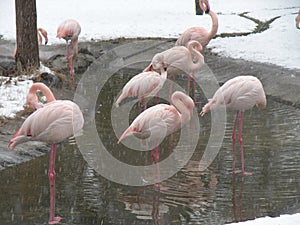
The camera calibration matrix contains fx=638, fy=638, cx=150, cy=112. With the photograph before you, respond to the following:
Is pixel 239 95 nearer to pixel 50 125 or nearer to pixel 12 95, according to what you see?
pixel 50 125

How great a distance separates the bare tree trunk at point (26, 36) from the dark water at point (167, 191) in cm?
368

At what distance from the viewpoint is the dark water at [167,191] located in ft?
20.5

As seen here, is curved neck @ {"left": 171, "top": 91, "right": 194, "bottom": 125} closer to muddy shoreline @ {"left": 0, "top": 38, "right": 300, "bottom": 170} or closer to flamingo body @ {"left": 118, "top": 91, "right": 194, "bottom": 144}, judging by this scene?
flamingo body @ {"left": 118, "top": 91, "right": 194, "bottom": 144}

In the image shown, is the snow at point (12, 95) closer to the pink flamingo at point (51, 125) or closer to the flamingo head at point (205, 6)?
the pink flamingo at point (51, 125)

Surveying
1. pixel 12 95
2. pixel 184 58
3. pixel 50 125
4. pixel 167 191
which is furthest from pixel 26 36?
pixel 167 191

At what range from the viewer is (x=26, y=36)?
1202 cm

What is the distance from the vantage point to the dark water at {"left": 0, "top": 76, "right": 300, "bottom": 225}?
6.25m

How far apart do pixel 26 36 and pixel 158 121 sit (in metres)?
5.61

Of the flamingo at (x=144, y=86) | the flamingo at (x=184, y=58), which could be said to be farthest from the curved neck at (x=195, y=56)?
the flamingo at (x=144, y=86)

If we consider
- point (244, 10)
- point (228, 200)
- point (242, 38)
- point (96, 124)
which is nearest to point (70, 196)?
point (228, 200)

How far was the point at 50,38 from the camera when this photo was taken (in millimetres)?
18688

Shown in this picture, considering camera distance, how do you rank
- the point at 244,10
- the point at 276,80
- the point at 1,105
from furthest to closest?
the point at 244,10 → the point at 276,80 → the point at 1,105

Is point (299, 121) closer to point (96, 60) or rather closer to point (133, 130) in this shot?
point (133, 130)

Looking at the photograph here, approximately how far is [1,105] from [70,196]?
11.2 ft
